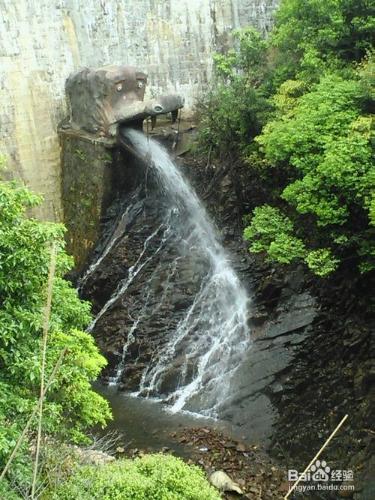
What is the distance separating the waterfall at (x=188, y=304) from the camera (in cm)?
1145

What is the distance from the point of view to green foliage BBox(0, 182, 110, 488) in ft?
19.6

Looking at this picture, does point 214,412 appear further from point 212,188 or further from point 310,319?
point 212,188

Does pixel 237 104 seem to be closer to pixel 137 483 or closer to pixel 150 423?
pixel 150 423

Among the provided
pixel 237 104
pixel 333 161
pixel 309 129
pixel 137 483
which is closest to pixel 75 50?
pixel 237 104

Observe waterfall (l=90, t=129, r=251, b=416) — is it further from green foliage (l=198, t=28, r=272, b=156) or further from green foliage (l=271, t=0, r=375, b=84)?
green foliage (l=271, t=0, r=375, b=84)

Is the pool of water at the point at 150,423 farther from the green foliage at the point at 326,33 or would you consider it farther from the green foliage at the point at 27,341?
the green foliage at the point at 326,33

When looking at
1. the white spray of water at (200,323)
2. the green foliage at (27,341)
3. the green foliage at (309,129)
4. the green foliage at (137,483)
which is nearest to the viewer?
the green foliage at (27,341)

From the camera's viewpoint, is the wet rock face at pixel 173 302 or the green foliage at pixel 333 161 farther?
the wet rock face at pixel 173 302

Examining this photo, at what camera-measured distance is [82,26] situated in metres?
15.5

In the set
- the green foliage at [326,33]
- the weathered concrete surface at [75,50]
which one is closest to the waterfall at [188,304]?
the weathered concrete surface at [75,50]

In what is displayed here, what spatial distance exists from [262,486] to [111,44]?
12.2 metres

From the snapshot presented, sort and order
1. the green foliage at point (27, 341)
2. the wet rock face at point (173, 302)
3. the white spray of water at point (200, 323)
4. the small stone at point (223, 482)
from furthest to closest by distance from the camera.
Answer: the white spray of water at point (200, 323) → the wet rock face at point (173, 302) → the small stone at point (223, 482) → the green foliage at point (27, 341)

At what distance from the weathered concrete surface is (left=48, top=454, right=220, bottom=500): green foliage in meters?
10.4

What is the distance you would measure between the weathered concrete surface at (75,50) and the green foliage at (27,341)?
29.4 ft
